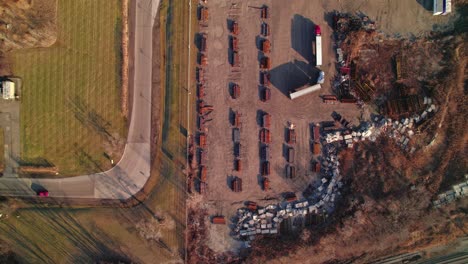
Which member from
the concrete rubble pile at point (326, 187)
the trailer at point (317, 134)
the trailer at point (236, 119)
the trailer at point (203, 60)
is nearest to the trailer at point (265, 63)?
the trailer at point (236, 119)

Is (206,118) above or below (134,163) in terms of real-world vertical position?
above

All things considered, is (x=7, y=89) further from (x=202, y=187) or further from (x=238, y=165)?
(x=238, y=165)

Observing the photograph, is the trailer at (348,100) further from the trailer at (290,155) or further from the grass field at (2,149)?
the grass field at (2,149)

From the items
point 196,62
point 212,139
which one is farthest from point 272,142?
point 196,62

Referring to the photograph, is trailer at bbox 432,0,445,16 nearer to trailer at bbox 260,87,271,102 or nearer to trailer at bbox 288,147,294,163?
trailer at bbox 260,87,271,102

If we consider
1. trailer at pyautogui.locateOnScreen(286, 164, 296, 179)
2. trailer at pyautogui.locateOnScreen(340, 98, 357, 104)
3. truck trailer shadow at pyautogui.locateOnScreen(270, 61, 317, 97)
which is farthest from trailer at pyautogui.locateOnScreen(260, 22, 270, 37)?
trailer at pyautogui.locateOnScreen(286, 164, 296, 179)

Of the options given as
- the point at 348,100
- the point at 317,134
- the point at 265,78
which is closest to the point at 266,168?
the point at 317,134

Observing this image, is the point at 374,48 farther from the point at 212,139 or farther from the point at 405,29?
the point at 212,139
